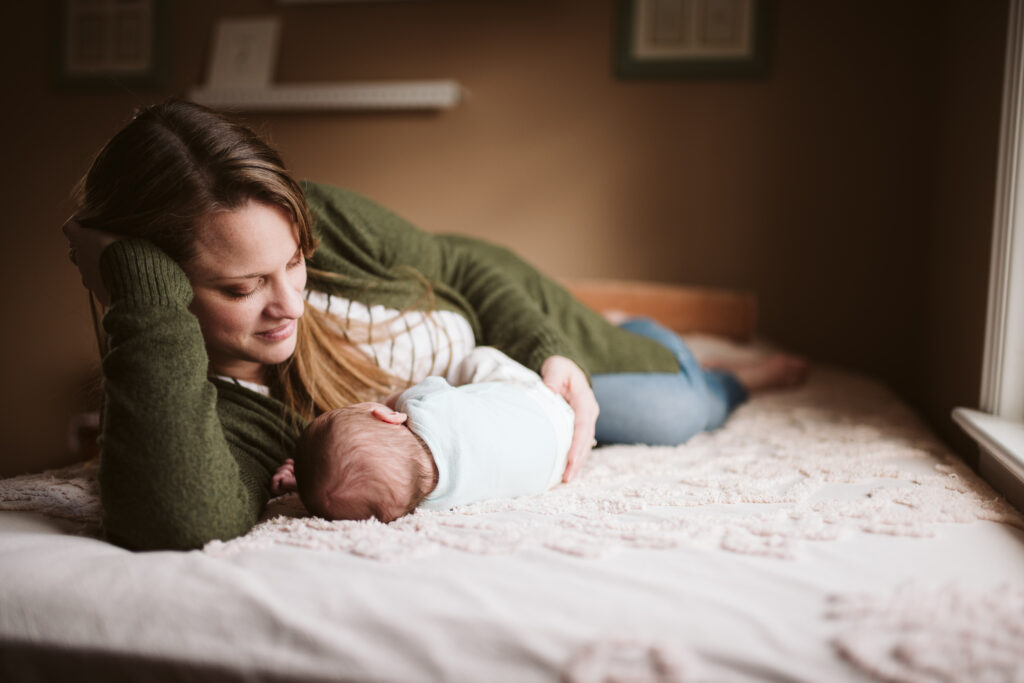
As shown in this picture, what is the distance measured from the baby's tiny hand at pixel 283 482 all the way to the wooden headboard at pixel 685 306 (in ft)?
4.80

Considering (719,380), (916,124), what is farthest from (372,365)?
(916,124)

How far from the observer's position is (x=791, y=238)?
2398mm

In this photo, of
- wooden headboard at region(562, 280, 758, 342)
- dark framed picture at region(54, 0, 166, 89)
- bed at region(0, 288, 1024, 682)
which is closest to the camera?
bed at region(0, 288, 1024, 682)

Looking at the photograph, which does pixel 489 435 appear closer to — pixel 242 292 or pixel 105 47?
pixel 242 292

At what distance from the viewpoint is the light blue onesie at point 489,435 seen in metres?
0.85

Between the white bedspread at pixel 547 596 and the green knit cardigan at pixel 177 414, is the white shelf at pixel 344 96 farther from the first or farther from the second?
the white bedspread at pixel 547 596

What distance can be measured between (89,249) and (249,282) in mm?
191

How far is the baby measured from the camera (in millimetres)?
797

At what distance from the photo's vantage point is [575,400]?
1.06 metres

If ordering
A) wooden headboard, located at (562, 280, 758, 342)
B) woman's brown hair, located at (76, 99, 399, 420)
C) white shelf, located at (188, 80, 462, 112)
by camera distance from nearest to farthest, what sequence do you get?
woman's brown hair, located at (76, 99, 399, 420) → wooden headboard, located at (562, 280, 758, 342) → white shelf, located at (188, 80, 462, 112)

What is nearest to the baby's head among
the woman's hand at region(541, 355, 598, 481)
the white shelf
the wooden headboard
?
the woman's hand at region(541, 355, 598, 481)

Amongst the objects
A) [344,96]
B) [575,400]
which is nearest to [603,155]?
[344,96]

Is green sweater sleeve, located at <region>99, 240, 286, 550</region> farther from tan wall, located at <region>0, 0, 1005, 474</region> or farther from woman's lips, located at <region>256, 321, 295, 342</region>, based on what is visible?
tan wall, located at <region>0, 0, 1005, 474</region>

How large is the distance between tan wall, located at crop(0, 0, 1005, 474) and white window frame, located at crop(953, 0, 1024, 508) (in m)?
0.88
